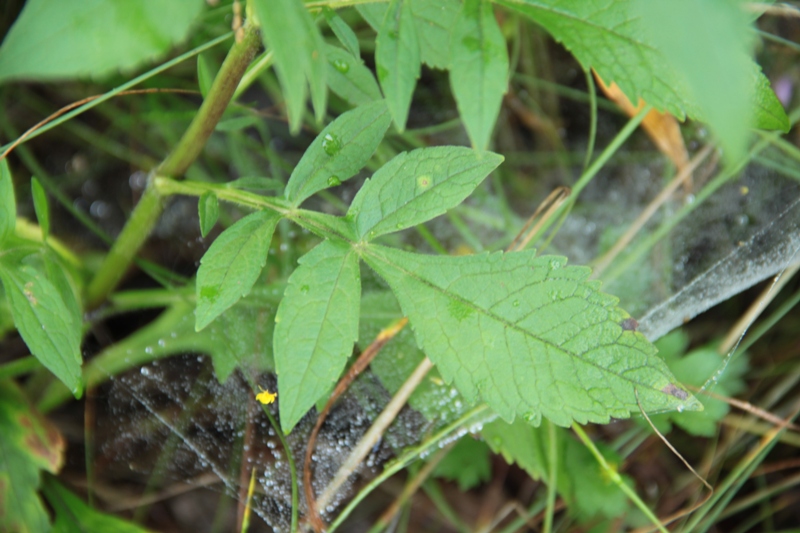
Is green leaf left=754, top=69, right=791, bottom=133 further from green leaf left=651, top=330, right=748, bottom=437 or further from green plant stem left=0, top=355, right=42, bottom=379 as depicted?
green plant stem left=0, top=355, right=42, bottom=379

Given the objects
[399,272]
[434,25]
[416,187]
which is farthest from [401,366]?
[434,25]

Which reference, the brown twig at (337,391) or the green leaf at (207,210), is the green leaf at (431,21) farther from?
the brown twig at (337,391)

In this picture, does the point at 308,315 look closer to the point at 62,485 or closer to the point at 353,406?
the point at 353,406

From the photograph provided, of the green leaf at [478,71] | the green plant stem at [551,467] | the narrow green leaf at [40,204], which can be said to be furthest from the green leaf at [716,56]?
the narrow green leaf at [40,204]

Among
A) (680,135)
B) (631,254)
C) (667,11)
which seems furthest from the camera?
(680,135)

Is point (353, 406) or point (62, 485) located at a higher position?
point (353, 406)

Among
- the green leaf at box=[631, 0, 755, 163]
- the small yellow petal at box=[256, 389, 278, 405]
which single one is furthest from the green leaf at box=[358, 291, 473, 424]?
the green leaf at box=[631, 0, 755, 163]

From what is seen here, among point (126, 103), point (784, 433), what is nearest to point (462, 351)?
point (784, 433)
